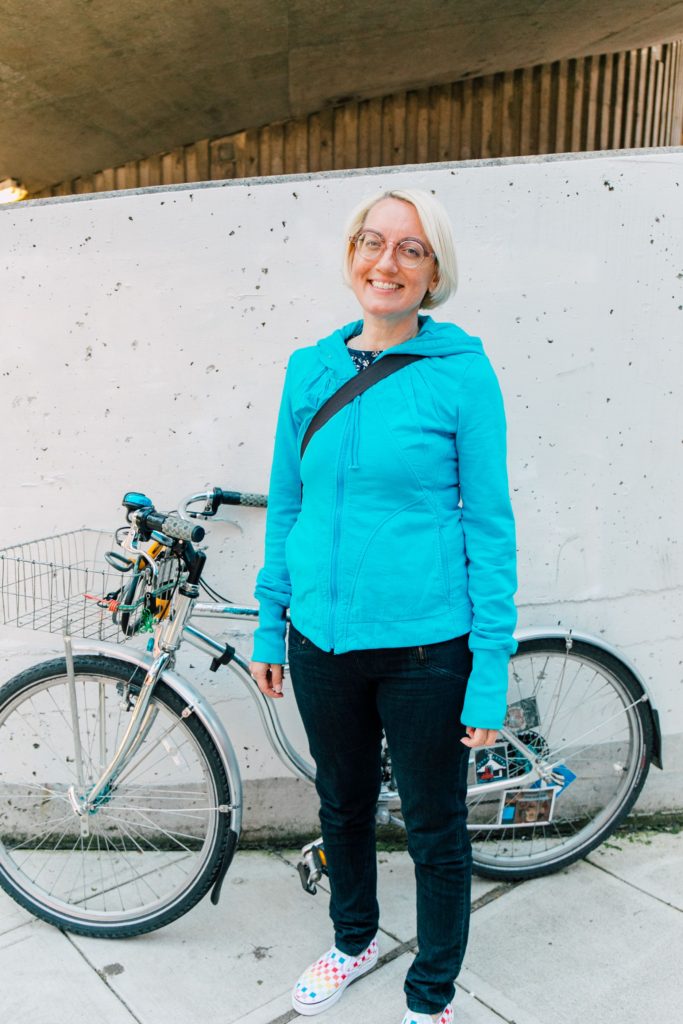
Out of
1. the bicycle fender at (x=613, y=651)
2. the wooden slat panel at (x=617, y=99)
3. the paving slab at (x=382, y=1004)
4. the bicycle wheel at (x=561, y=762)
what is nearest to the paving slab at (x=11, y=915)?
the paving slab at (x=382, y=1004)

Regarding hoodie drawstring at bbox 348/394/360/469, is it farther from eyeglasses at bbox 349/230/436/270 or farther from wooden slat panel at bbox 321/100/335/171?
wooden slat panel at bbox 321/100/335/171

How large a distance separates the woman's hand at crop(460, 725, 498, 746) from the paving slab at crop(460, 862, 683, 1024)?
0.87m

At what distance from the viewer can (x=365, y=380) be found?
1856mm

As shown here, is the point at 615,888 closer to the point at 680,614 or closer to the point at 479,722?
the point at 680,614

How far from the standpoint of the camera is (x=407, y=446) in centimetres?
179

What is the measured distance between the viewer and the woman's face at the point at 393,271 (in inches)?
71.9

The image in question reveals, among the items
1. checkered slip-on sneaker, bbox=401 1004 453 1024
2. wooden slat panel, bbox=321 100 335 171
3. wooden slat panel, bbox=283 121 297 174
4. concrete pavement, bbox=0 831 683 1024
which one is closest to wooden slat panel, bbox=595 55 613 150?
wooden slat panel, bbox=321 100 335 171

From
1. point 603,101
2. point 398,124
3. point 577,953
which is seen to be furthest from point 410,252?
point 603,101

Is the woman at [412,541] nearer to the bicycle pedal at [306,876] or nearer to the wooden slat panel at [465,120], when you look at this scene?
the bicycle pedal at [306,876]

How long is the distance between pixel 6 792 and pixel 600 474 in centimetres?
227

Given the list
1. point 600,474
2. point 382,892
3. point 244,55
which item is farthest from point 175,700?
point 244,55

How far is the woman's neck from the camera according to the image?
1.92 m

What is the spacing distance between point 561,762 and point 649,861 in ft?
1.71

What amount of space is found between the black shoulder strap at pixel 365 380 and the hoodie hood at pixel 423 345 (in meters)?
0.02
